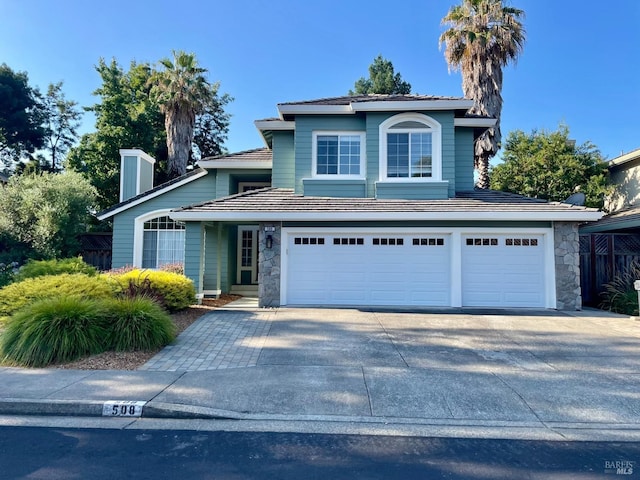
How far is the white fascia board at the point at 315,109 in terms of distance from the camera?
1192cm

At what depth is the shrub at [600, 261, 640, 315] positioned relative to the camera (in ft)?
35.5

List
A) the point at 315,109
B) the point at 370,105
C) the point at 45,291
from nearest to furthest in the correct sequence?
1. the point at 45,291
2. the point at 370,105
3. the point at 315,109

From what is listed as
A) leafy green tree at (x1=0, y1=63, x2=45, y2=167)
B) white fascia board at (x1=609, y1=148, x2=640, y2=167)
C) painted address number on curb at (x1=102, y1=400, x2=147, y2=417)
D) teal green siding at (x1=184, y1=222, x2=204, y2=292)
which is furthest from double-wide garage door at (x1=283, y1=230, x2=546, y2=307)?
leafy green tree at (x1=0, y1=63, x2=45, y2=167)

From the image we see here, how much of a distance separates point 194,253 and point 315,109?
19.5ft

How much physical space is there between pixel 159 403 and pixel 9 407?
5.94 feet

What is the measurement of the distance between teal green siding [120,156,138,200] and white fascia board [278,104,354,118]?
7074 millimetres

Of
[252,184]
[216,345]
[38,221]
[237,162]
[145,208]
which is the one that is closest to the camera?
[216,345]

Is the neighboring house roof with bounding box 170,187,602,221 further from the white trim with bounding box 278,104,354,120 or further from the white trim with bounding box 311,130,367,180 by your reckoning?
the white trim with bounding box 278,104,354,120

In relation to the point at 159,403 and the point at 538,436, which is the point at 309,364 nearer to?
the point at 159,403

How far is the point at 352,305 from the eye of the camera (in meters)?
11.0

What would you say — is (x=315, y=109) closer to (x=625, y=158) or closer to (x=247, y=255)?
(x=247, y=255)

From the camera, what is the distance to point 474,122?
481 inches

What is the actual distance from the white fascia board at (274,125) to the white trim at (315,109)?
596 mm
